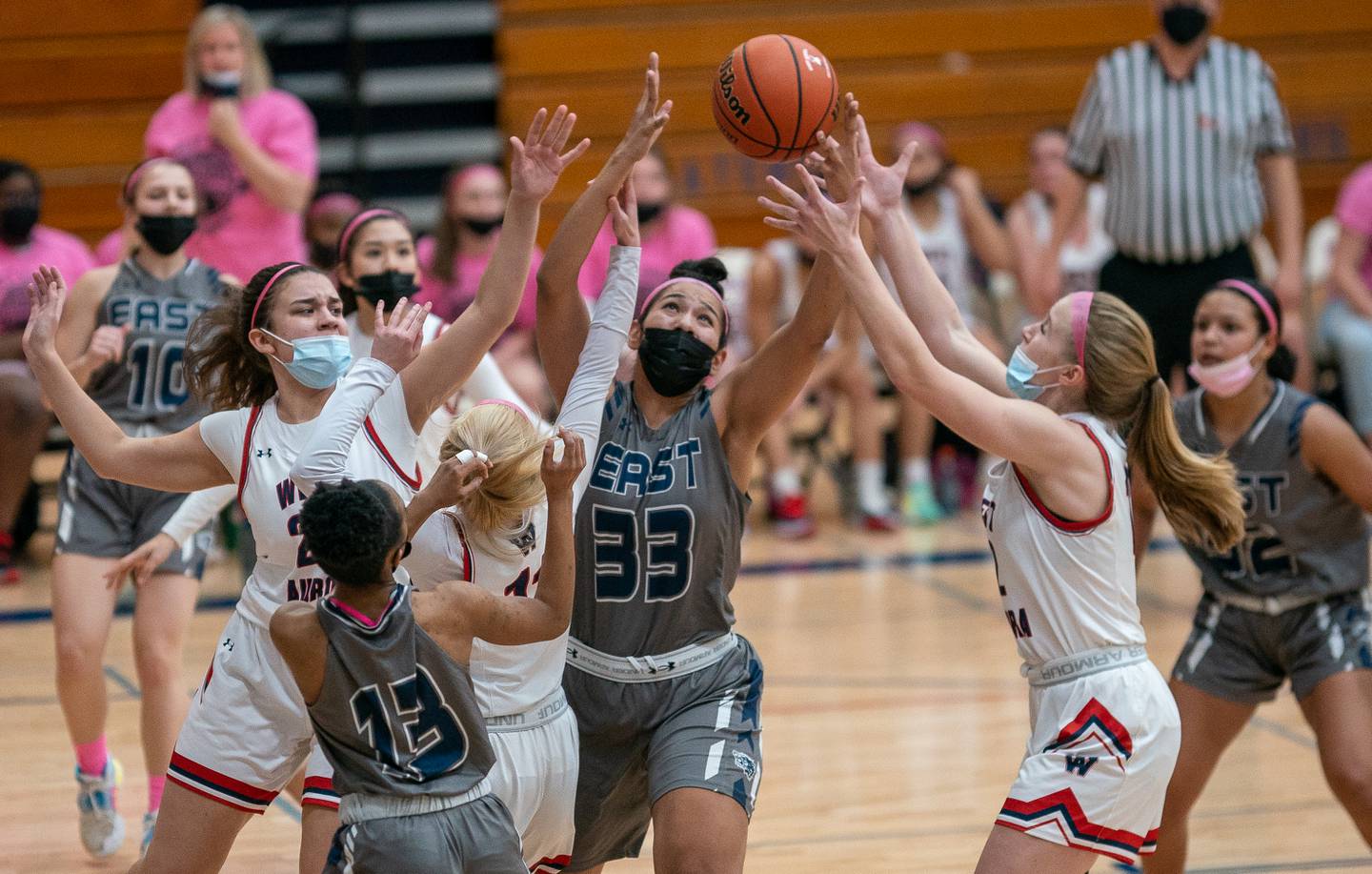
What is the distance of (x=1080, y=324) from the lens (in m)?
3.85

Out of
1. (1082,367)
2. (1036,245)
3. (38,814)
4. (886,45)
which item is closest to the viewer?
(1082,367)

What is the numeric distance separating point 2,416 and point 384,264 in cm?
428

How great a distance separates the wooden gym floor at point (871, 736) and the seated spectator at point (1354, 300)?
133 cm

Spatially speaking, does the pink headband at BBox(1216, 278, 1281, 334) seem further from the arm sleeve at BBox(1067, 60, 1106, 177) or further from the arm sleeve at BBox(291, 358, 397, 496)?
the arm sleeve at BBox(1067, 60, 1106, 177)

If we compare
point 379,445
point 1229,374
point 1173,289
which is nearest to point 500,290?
point 379,445

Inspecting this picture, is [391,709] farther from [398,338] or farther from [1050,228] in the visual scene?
[1050,228]

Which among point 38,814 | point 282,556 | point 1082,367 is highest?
point 1082,367

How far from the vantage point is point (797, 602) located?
826cm

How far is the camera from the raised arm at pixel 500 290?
378 cm

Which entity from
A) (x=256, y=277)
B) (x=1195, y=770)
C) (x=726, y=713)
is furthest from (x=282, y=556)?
(x=1195, y=770)

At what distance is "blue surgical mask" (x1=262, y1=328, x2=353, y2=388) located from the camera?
12.6ft

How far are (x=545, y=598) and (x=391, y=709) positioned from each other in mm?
444

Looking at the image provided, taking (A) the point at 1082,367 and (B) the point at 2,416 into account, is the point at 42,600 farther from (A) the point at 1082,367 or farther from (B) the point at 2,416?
(A) the point at 1082,367

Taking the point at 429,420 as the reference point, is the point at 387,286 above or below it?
above
